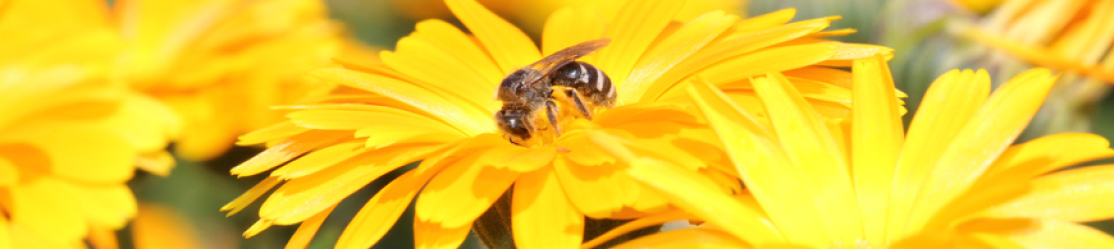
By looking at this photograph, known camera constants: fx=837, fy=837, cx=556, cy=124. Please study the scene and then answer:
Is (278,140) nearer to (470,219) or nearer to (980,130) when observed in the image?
(470,219)

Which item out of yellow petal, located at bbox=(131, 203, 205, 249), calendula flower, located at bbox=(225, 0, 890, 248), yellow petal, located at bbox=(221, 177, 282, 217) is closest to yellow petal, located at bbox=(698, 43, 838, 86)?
calendula flower, located at bbox=(225, 0, 890, 248)

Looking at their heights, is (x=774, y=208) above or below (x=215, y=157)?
above

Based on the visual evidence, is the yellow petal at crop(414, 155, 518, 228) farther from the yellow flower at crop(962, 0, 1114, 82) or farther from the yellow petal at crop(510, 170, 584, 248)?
the yellow flower at crop(962, 0, 1114, 82)

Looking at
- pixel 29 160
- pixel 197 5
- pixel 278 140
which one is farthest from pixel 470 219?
pixel 197 5

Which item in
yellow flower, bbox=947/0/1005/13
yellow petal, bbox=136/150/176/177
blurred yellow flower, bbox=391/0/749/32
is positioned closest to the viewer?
yellow petal, bbox=136/150/176/177

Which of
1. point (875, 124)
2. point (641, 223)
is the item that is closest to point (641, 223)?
point (641, 223)

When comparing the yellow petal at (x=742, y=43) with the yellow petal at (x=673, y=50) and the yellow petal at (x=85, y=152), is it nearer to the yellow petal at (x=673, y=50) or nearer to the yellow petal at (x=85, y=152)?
the yellow petal at (x=673, y=50)
